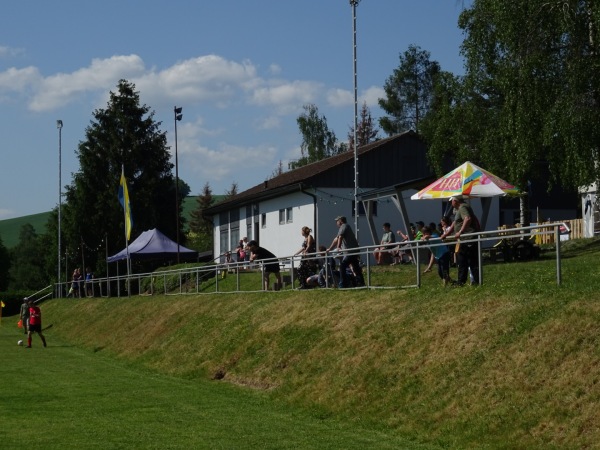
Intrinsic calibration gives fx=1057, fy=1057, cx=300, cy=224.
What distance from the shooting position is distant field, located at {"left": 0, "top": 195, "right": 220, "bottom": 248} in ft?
533

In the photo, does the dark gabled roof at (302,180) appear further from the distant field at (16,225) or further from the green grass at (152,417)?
the distant field at (16,225)

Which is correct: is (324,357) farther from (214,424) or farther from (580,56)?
(580,56)

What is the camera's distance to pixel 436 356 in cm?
1477

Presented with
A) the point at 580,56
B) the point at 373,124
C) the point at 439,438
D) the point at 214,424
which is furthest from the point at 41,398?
the point at 373,124

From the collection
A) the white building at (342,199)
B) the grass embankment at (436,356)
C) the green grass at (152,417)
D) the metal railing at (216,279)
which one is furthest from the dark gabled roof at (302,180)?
the green grass at (152,417)

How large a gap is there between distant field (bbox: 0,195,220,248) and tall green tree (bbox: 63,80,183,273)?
3319 inches

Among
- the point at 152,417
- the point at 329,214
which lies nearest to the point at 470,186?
the point at 152,417

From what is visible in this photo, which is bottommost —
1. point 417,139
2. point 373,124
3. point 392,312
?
point 392,312

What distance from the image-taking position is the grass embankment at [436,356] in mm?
11680

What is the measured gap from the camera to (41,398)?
705 inches

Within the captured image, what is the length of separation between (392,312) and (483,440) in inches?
259

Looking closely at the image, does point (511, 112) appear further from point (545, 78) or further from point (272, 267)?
point (272, 267)

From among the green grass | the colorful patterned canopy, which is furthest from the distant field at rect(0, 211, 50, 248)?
the green grass

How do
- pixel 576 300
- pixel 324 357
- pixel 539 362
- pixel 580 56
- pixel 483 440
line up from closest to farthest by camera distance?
pixel 483 440
pixel 539 362
pixel 576 300
pixel 324 357
pixel 580 56
